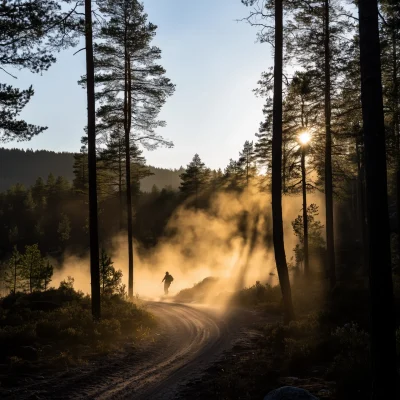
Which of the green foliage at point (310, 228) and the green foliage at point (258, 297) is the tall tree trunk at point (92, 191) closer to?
the green foliage at point (258, 297)

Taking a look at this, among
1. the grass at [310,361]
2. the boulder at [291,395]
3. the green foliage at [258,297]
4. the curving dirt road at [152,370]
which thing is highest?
the boulder at [291,395]

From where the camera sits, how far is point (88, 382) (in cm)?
852

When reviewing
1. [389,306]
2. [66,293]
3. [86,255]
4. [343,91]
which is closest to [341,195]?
[343,91]

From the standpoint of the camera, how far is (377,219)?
19.5 feet

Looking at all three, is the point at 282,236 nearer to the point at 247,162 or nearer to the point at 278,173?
the point at 278,173

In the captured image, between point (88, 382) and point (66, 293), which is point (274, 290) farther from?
point (88, 382)

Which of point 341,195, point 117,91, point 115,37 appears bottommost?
point 341,195

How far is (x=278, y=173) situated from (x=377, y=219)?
23.5ft

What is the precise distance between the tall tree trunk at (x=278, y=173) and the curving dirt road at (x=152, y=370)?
2654 millimetres

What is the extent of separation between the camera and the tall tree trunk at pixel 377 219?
5.65 m

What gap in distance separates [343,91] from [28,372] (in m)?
17.1

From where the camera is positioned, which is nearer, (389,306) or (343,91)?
(389,306)

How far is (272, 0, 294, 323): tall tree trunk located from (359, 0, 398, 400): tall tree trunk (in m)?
6.60

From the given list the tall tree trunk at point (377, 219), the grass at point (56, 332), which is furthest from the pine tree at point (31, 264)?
the tall tree trunk at point (377, 219)
